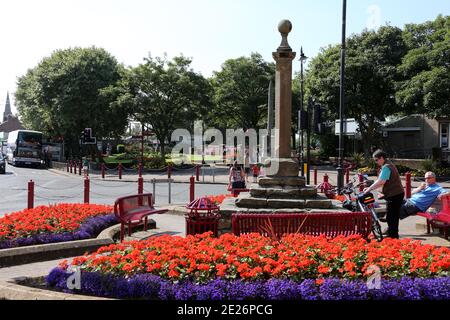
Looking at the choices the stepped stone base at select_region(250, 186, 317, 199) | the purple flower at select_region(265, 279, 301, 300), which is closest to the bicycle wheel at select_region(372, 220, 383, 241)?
the stepped stone base at select_region(250, 186, 317, 199)

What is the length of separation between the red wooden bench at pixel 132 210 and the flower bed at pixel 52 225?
23.1 inches

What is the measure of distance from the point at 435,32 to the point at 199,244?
32.7 metres

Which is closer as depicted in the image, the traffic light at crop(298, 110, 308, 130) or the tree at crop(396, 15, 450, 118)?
the traffic light at crop(298, 110, 308, 130)

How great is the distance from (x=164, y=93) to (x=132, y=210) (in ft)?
106

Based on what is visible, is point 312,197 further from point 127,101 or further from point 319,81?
point 127,101

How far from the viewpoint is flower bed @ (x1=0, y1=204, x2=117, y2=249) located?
27.9ft

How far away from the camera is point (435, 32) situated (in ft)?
113

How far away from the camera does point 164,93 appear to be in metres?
41.7

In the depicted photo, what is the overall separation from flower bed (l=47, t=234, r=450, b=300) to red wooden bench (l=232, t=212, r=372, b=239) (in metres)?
1.40

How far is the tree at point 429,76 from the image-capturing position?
29.5 m
